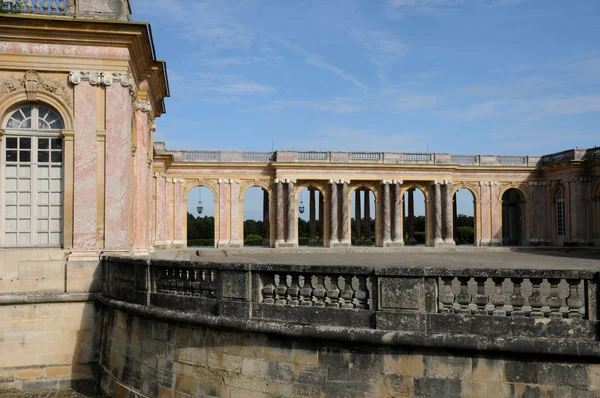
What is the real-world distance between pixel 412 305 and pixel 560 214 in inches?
1503

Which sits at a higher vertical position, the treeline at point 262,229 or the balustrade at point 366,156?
the balustrade at point 366,156

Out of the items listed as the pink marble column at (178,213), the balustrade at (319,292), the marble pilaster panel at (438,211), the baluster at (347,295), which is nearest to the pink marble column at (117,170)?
the balustrade at (319,292)

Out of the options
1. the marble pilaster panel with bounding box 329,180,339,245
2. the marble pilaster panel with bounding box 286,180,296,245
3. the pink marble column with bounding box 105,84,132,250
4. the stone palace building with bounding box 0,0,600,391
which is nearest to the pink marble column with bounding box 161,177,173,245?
the marble pilaster panel with bounding box 286,180,296,245

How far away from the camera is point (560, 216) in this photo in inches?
1615

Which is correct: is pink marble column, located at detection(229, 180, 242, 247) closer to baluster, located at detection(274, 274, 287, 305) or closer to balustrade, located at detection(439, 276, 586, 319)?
baluster, located at detection(274, 274, 287, 305)

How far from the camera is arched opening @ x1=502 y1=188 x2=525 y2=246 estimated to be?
44.9 meters

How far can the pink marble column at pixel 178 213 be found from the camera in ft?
125

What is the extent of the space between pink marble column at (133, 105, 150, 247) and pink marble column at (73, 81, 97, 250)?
293cm

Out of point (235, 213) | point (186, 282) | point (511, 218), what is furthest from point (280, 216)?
point (186, 282)

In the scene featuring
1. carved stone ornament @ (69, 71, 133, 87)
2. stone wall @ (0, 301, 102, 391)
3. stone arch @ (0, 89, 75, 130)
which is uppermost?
carved stone ornament @ (69, 71, 133, 87)

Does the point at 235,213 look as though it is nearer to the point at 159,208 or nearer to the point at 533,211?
the point at 159,208

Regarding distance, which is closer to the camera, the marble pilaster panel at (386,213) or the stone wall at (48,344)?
the stone wall at (48,344)

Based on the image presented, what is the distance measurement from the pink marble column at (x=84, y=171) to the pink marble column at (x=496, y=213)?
35390 mm

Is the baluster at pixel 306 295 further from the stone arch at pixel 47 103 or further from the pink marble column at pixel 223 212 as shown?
the pink marble column at pixel 223 212
